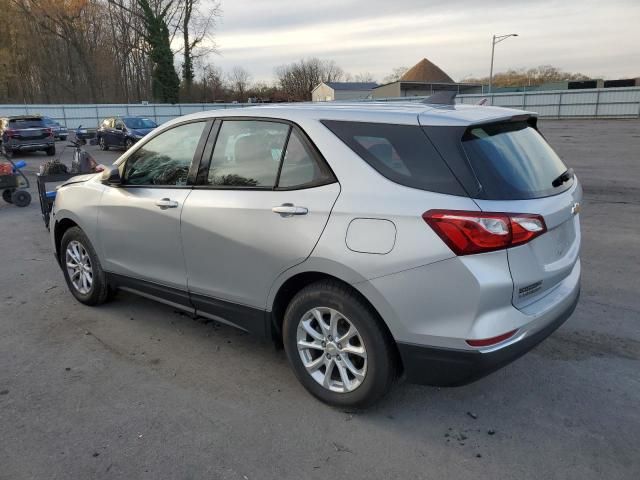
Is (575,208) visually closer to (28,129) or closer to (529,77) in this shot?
(28,129)

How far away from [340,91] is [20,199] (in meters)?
66.7

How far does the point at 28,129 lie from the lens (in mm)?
21000

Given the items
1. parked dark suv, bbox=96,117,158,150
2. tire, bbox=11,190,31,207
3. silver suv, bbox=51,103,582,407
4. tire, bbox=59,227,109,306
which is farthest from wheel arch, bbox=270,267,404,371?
parked dark suv, bbox=96,117,158,150

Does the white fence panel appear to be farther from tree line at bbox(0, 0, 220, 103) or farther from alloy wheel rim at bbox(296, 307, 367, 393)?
alloy wheel rim at bbox(296, 307, 367, 393)

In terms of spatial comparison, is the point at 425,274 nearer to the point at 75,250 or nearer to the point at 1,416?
the point at 1,416

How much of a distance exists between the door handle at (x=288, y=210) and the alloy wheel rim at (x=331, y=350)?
1.89ft

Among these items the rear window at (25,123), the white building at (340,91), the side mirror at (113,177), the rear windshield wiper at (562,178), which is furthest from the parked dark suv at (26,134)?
the white building at (340,91)

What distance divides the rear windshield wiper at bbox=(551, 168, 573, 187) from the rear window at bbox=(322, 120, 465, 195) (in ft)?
2.90

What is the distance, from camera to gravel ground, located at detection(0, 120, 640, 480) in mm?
2617

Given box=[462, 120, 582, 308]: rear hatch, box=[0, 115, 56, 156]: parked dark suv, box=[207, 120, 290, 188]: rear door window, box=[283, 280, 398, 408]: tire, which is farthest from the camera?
box=[0, 115, 56, 156]: parked dark suv

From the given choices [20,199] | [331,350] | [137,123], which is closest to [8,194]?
[20,199]

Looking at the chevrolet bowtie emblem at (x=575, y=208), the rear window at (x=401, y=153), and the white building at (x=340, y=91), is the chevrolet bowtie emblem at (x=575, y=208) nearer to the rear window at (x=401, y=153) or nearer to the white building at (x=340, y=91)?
the rear window at (x=401, y=153)

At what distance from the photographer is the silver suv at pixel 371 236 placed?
99.5 inches

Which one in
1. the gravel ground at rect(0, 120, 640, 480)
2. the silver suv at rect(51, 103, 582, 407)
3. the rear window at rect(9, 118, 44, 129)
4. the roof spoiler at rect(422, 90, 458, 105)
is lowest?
the gravel ground at rect(0, 120, 640, 480)
